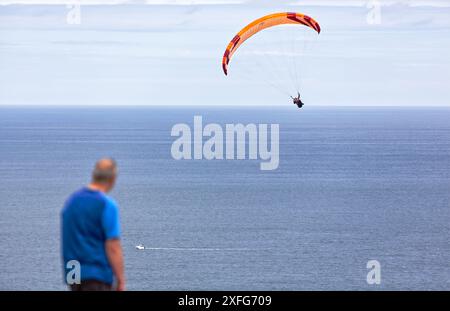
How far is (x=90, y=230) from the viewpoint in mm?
6758

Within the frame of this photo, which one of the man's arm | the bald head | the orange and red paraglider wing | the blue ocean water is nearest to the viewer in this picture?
the bald head

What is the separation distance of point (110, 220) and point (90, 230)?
263 millimetres

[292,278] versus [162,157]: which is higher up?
[162,157]

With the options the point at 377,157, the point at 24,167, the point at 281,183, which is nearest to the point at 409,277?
the point at 281,183

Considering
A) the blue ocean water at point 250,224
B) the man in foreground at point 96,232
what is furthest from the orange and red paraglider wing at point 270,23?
the blue ocean water at point 250,224

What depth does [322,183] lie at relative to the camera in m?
138

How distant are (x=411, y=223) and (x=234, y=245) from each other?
26.1 m

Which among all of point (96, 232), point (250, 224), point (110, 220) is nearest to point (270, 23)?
point (96, 232)

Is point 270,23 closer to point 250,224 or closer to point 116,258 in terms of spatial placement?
point 116,258

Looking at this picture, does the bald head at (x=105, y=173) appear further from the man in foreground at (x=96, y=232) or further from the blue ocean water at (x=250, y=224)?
the blue ocean water at (x=250, y=224)

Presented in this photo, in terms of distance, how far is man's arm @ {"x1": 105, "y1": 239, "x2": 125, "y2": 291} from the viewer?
663cm

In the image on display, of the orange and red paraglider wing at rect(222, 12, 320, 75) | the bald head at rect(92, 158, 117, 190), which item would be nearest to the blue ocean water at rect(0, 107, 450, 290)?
the orange and red paraglider wing at rect(222, 12, 320, 75)

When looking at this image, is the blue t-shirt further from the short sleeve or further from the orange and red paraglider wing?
the orange and red paraglider wing
